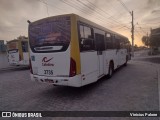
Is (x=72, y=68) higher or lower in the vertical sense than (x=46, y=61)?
lower

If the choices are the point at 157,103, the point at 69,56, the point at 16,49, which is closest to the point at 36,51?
the point at 69,56

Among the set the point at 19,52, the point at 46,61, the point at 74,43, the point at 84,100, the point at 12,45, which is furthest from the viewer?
the point at 12,45

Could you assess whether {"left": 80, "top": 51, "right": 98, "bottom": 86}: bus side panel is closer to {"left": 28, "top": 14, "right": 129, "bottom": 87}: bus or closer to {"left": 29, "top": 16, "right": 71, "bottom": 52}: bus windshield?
{"left": 28, "top": 14, "right": 129, "bottom": 87}: bus

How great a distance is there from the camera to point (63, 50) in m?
5.44

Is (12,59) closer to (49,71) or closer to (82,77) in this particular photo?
(49,71)

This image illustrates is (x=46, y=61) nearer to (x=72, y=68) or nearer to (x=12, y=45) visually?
(x=72, y=68)

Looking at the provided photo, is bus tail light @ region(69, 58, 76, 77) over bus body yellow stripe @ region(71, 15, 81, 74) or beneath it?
beneath

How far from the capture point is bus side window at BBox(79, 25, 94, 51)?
5.72 metres

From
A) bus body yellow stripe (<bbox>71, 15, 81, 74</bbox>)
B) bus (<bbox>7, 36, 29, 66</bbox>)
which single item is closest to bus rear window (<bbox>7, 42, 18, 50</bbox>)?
bus (<bbox>7, 36, 29, 66</bbox>)

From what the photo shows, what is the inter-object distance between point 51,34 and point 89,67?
6.89 ft

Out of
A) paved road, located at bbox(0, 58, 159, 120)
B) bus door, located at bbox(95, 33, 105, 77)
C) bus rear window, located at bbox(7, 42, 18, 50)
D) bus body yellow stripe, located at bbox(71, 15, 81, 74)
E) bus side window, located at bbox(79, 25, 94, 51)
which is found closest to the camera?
paved road, located at bbox(0, 58, 159, 120)

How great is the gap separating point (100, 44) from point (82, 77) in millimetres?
2776

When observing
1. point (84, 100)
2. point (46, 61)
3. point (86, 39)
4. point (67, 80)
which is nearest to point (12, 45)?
point (46, 61)

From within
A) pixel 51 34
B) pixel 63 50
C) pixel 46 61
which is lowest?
pixel 46 61
